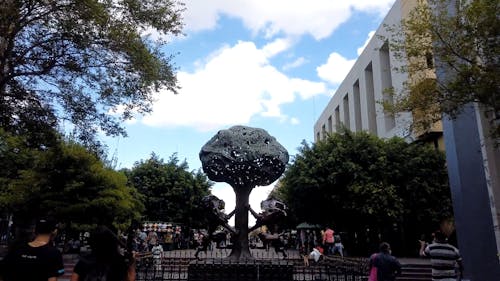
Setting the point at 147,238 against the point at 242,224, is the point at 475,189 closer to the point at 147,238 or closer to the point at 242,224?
the point at 242,224

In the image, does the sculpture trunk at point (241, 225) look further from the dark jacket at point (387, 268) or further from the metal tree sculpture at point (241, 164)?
the dark jacket at point (387, 268)

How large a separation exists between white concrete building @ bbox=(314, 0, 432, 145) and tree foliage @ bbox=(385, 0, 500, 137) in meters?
18.4

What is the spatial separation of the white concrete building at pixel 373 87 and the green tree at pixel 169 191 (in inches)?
458

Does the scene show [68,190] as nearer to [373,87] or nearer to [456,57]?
[456,57]

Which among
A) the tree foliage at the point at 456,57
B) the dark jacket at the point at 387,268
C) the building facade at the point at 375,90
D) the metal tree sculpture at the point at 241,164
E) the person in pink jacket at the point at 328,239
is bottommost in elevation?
the dark jacket at the point at 387,268

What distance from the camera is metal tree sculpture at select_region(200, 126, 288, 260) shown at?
11961 millimetres

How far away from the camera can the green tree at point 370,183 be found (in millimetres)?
22750

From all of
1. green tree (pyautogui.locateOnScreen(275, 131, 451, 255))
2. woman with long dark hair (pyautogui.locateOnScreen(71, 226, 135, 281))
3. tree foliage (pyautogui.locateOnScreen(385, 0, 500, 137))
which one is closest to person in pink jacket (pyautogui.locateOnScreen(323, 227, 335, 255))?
green tree (pyautogui.locateOnScreen(275, 131, 451, 255))

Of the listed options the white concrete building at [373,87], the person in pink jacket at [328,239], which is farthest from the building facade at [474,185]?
the white concrete building at [373,87]

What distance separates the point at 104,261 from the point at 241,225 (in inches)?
352

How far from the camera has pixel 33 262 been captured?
3541mm

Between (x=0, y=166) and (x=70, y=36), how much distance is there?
15.9m

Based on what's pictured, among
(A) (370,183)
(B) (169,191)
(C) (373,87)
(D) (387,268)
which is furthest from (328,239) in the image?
(C) (373,87)

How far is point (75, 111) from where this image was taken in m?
11.5
